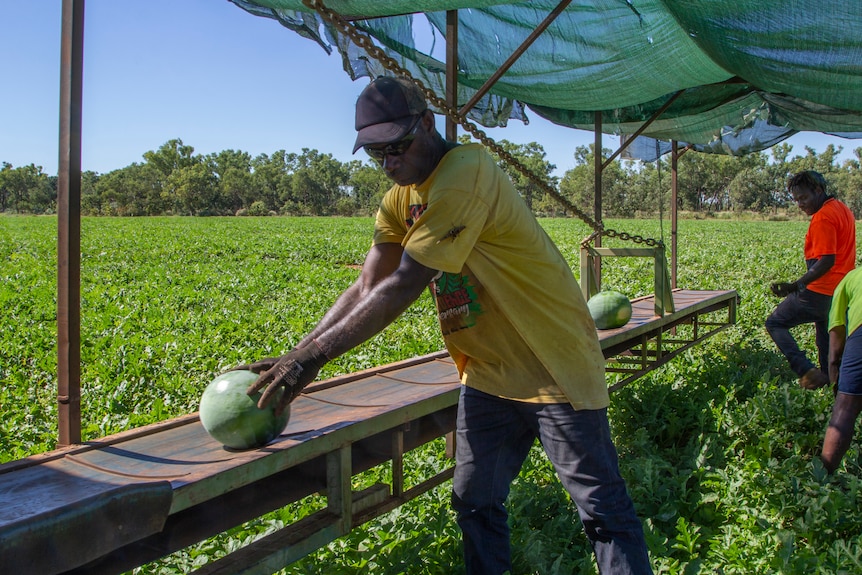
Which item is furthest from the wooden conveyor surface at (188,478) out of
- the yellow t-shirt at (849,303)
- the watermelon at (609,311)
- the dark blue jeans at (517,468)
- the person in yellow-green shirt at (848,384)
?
the yellow t-shirt at (849,303)

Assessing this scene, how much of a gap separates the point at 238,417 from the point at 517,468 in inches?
47.2

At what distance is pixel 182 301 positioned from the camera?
11180mm

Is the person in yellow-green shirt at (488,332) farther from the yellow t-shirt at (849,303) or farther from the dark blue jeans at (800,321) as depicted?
the dark blue jeans at (800,321)

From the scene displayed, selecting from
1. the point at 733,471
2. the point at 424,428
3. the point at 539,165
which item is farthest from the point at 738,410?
the point at 539,165

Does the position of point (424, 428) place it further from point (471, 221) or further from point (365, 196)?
point (365, 196)

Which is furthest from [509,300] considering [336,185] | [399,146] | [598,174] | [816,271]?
[336,185]

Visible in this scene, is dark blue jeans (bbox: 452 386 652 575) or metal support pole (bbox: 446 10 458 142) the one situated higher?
metal support pole (bbox: 446 10 458 142)

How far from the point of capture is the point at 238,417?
236cm

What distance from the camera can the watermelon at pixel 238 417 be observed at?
2.36m

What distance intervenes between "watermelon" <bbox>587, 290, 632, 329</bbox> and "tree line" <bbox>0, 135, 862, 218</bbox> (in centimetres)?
7626

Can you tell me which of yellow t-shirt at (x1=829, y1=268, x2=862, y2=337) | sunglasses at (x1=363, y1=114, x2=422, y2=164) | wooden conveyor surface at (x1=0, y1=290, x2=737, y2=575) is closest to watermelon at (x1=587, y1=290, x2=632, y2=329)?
yellow t-shirt at (x1=829, y1=268, x2=862, y2=337)

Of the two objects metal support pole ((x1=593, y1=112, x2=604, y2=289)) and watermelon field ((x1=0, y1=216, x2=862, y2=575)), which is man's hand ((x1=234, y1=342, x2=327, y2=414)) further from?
metal support pole ((x1=593, y1=112, x2=604, y2=289))

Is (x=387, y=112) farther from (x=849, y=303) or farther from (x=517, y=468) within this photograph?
(x=849, y=303)

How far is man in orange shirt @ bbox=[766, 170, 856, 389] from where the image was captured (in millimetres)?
5664
